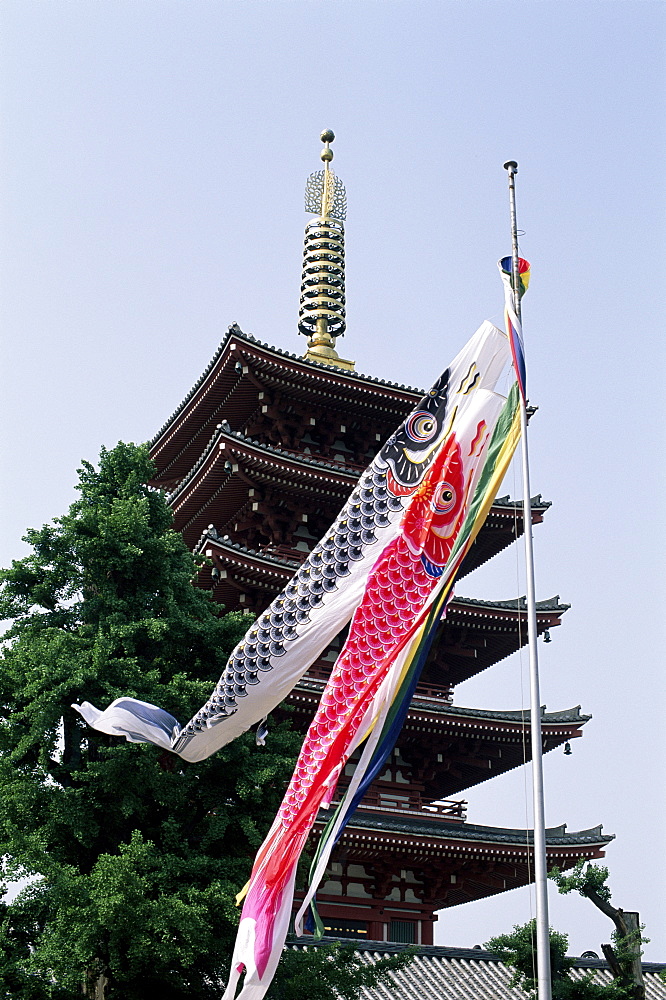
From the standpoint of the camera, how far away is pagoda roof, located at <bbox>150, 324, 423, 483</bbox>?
81.8 ft

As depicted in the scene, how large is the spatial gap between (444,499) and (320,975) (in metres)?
6.82

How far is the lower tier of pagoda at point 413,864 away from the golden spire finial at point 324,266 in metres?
11.2

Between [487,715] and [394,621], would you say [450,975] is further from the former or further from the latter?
[394,621]

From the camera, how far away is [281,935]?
11.2m

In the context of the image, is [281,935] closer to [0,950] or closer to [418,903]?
[0,950]

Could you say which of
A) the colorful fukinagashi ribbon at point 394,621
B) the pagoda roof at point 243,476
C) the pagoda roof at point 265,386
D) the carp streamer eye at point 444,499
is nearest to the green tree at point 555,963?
the colorful fukinagashi ribbon at point 394,621

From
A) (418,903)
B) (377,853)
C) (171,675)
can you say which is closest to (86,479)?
(171,675)

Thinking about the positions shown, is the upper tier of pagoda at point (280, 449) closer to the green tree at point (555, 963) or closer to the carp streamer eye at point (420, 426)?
A: the green tree at point (555, 963)

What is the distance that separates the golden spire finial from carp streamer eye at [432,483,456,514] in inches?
627

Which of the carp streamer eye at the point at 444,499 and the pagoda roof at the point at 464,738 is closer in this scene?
the carp streamer eye at the point at 444,499

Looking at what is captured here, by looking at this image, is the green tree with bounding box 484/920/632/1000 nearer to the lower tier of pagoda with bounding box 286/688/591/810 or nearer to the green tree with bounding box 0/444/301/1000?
the green tree with bounding box 0/444/301/1000

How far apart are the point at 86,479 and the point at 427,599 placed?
24.7 feet

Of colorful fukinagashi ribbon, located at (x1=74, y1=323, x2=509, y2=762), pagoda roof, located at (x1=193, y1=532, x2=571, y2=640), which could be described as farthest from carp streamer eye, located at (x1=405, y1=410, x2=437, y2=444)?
pagoda roof, located at (x1=193, y1=532, x2=571, y2=640)

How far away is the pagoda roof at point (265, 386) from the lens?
24938 millimetres
